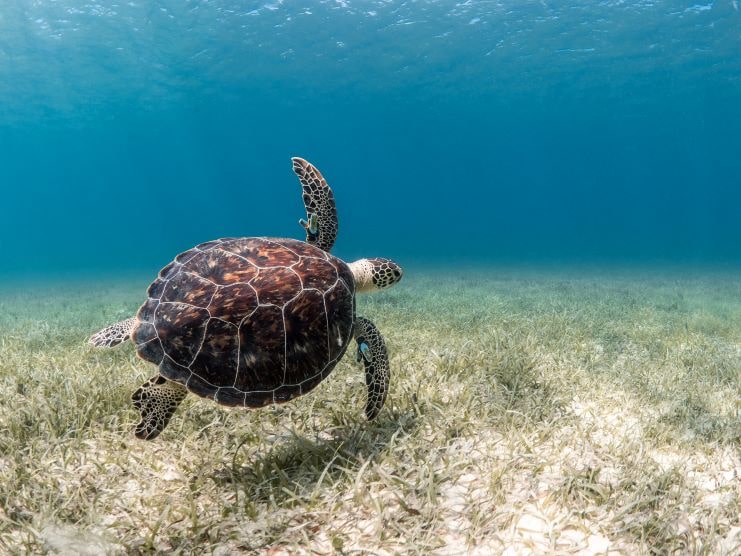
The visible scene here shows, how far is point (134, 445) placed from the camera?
286 cm

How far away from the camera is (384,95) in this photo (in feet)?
150

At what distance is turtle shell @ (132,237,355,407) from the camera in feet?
8.59

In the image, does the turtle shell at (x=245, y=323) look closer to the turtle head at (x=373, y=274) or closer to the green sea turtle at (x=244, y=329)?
the green sea turtle at (x=244, y=329)

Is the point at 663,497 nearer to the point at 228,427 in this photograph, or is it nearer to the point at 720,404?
the point at 720,404

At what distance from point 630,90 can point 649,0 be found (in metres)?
18.9

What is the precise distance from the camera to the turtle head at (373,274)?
3.93 meters

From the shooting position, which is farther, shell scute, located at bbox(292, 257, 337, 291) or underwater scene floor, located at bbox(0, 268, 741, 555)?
shell scute, located at bbox(292, 257, 337, 291)

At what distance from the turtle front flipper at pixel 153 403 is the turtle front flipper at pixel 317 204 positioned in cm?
186

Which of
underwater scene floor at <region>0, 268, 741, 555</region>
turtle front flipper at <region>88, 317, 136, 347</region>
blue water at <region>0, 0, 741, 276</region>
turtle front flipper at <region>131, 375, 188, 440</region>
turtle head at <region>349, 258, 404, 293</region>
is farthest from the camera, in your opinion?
blue water at <region>0, 0, 741, 276</region>

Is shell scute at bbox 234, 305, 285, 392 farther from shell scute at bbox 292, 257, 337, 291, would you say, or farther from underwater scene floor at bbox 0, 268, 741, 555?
underwater scene floor at bbox 0, 268, 741, 555

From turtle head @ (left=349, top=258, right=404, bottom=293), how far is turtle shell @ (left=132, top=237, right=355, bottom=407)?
31.5 inches

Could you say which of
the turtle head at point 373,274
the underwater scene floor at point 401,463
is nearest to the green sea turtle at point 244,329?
the underwater scene floor at point 401,463

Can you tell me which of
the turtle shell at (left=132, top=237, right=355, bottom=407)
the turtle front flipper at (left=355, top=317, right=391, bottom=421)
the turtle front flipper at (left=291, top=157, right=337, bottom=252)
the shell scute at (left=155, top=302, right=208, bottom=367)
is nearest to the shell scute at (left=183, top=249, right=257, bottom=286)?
the turtle shell at (left=132, top=237, right=355, bottom=407)

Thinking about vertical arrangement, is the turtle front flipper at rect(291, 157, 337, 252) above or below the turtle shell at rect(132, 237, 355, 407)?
above
